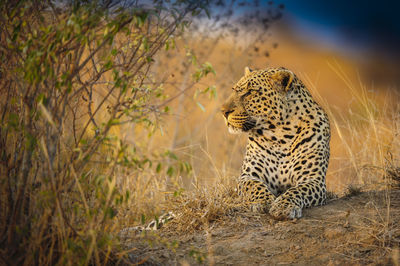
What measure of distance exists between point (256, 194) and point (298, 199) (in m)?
0.51

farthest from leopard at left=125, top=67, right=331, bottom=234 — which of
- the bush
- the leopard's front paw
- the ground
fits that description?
the bush

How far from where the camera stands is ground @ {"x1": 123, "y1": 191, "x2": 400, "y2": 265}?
416 cm

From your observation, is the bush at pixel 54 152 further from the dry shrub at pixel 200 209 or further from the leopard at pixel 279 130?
the leopard at pixel 279 130

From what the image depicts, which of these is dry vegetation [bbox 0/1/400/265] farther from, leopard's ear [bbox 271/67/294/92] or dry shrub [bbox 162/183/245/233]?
leopard's ear [bbox 271/67/294/92]

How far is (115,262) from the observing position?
12.7 ft

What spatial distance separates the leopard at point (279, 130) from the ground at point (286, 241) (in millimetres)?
639

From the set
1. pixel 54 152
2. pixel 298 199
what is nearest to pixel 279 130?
pixel 298 199

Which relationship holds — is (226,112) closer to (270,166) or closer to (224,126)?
(270,166)

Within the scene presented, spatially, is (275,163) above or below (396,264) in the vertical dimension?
above

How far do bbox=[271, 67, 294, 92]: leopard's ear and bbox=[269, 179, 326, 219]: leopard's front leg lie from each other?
3.98 feet

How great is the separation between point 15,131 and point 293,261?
2.61m

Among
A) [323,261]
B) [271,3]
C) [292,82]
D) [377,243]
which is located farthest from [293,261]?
[271,3]

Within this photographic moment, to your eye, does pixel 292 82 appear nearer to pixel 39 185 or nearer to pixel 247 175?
pixel 247 175

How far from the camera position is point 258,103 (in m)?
5.76
